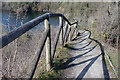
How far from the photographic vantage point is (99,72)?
2.79 metres

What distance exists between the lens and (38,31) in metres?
7.41

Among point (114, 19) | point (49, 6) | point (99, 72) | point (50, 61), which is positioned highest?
point (49, 6)

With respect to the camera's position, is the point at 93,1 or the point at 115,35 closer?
the point at 115,35

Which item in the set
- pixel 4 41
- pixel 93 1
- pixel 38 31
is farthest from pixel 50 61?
pixel 93 1

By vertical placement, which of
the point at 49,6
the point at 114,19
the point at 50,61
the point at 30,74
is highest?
the point at 49,6

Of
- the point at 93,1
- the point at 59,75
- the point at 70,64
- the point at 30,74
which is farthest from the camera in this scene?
the point at 93,1

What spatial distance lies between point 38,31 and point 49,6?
22186 millimetres

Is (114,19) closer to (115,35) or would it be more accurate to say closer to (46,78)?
(115,35)

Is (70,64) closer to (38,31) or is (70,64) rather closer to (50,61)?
(50,61)

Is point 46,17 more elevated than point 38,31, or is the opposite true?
point 46,17

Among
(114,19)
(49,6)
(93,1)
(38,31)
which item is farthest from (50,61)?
(49,6)

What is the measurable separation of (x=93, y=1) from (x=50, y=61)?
20.5 metres

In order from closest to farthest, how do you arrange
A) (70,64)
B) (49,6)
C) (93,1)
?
(70,64)
(93,1)
(49,6)

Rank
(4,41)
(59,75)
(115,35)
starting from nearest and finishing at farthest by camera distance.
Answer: (4,41) < (59,75) < (115,35)
